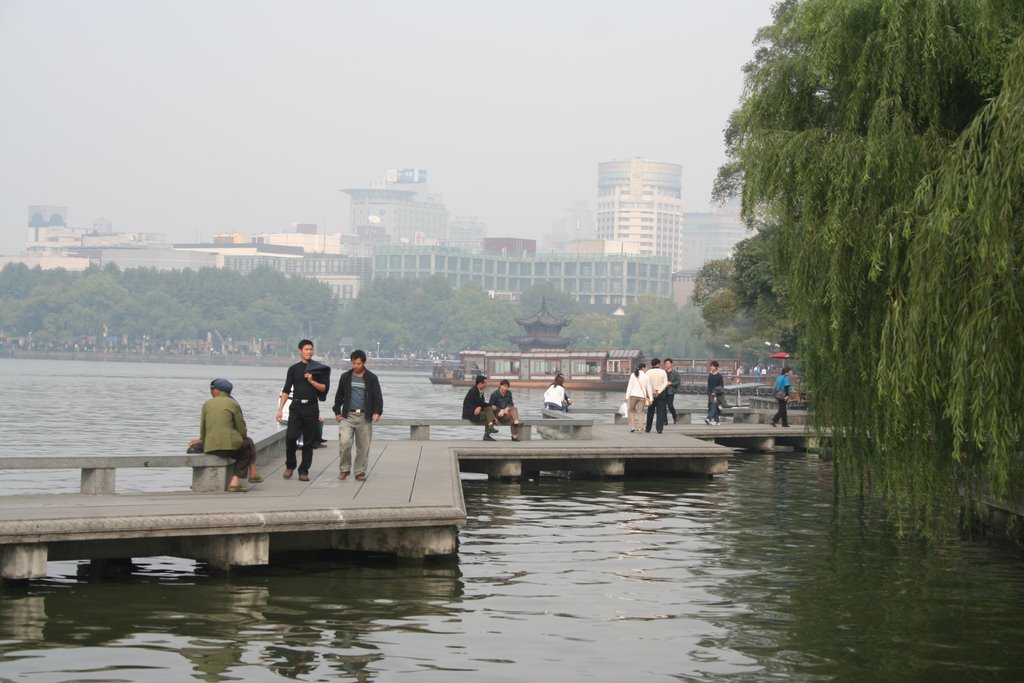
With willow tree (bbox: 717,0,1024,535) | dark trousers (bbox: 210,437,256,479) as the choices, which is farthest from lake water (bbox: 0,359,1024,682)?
dark trousers (bbox: 210,437,256,479)

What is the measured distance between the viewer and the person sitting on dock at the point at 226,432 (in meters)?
17.5

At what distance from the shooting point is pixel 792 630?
13.7m

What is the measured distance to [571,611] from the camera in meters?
14.5

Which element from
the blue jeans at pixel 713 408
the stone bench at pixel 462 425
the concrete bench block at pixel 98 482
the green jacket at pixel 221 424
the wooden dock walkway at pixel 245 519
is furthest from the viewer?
the blue jeans at pixel 713 408

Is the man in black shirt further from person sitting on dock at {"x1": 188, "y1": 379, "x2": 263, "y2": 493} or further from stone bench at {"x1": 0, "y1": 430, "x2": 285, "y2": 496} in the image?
stone bench at {"x1": 0, "y1": 430, "x2": 285, "y2": 496}

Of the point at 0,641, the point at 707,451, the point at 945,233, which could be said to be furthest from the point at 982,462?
the point at 707,451

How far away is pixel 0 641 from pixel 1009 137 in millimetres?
10220

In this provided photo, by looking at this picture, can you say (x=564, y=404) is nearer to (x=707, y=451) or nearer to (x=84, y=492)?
(x=707, y=451)

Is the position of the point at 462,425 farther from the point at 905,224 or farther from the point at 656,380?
the point at 905,224

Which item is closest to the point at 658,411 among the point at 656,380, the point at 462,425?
the point at 656,380

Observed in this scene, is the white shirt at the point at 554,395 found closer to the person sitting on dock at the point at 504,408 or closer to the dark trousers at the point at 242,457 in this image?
the person sitting on dock at the point at 504,408

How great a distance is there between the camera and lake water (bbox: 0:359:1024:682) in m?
12.0

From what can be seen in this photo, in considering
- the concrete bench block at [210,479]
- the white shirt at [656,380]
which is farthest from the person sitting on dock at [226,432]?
the white shirt at [656,380]

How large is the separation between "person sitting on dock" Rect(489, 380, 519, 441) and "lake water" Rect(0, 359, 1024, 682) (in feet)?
24.4
